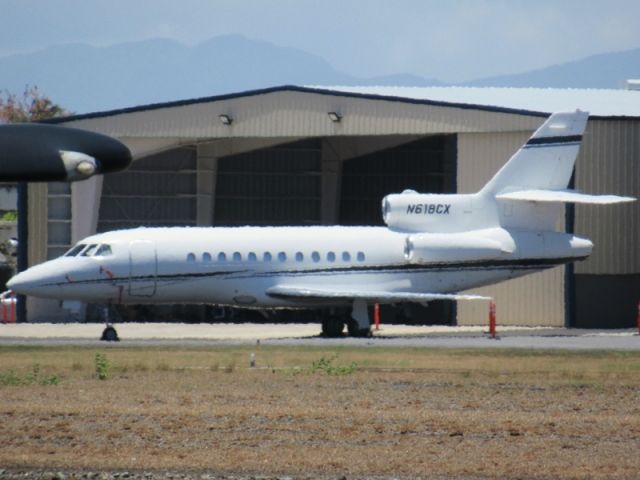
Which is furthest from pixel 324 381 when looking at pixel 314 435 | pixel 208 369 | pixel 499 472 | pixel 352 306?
pixel 352 306

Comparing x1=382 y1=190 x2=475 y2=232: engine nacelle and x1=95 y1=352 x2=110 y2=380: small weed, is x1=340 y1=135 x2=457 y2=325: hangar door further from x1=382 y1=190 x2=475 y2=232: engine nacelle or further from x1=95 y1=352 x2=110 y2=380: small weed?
x1=95 y1=352 x2=110 y2=380: small weed

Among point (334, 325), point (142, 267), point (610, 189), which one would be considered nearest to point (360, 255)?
point (334, 325)

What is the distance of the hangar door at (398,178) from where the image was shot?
57281mm

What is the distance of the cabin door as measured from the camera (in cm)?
4366

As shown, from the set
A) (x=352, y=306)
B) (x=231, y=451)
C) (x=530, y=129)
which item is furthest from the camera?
(x=530, y=129)

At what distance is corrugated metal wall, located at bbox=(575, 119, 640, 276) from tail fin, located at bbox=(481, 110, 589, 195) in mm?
4680

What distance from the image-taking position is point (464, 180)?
50.0m

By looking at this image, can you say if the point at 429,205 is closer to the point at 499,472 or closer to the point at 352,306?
the point at 352,306

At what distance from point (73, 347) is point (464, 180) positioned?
52.5ft

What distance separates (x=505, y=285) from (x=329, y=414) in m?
26.8

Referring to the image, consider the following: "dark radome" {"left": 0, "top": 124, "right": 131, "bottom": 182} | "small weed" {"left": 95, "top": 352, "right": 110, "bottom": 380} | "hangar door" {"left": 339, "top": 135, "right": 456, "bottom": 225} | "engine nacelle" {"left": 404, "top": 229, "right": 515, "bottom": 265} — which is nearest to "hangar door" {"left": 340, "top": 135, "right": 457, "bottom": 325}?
"hangar door" {"left": 339, "top": 135, "right": 456, "bottom": 225}

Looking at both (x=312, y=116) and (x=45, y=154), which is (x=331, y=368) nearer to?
(x=45, y=154)

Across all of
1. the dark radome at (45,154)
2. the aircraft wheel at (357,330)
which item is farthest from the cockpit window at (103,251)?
the dark radome at (45,154)

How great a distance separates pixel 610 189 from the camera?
49531mm
